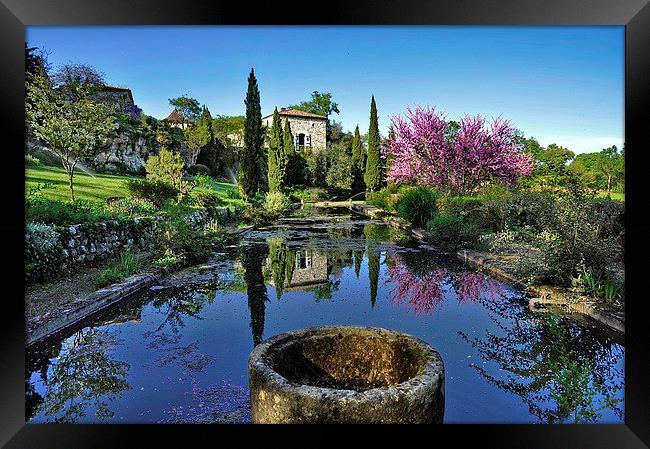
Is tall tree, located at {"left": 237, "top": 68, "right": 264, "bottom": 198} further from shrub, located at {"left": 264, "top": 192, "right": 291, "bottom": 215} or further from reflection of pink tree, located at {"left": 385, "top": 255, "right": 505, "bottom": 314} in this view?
reflection of pink tree, located at {"left": 385, "top": 255, "right": 505, "bottom": 314}

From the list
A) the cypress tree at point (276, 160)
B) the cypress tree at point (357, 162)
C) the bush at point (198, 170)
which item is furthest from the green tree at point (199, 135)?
the cypress tree at point (357, 162)

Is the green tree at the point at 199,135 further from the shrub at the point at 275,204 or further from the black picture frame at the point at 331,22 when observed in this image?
the black picture frame at the point at 331,22

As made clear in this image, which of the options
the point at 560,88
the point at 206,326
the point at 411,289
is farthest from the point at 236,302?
the point at 560,88

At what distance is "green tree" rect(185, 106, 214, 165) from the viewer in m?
13.9

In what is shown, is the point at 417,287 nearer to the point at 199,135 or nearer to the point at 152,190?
the point at 152,190

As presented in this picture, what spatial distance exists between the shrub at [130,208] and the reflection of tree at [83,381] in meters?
4.27

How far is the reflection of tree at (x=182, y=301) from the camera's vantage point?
4.30 m

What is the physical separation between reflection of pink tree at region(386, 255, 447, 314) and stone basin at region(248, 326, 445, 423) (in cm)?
239

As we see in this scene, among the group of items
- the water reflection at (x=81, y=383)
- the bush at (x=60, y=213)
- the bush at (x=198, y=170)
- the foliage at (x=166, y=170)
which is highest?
the bush at (x=198, y=170)

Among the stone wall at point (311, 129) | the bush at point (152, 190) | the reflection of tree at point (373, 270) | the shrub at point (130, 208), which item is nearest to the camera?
the reflection of tree at point (373, 270)

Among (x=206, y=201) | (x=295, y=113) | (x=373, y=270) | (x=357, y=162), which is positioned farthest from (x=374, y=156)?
(x=373, y=270)

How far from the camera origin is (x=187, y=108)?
549 inches

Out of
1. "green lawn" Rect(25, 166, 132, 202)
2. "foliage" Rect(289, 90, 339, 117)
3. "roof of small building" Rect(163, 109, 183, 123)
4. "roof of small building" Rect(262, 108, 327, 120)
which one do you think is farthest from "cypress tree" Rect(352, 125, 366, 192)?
"green lawn" Rect(25, 166, 132, 202)

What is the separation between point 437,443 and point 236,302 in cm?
318
